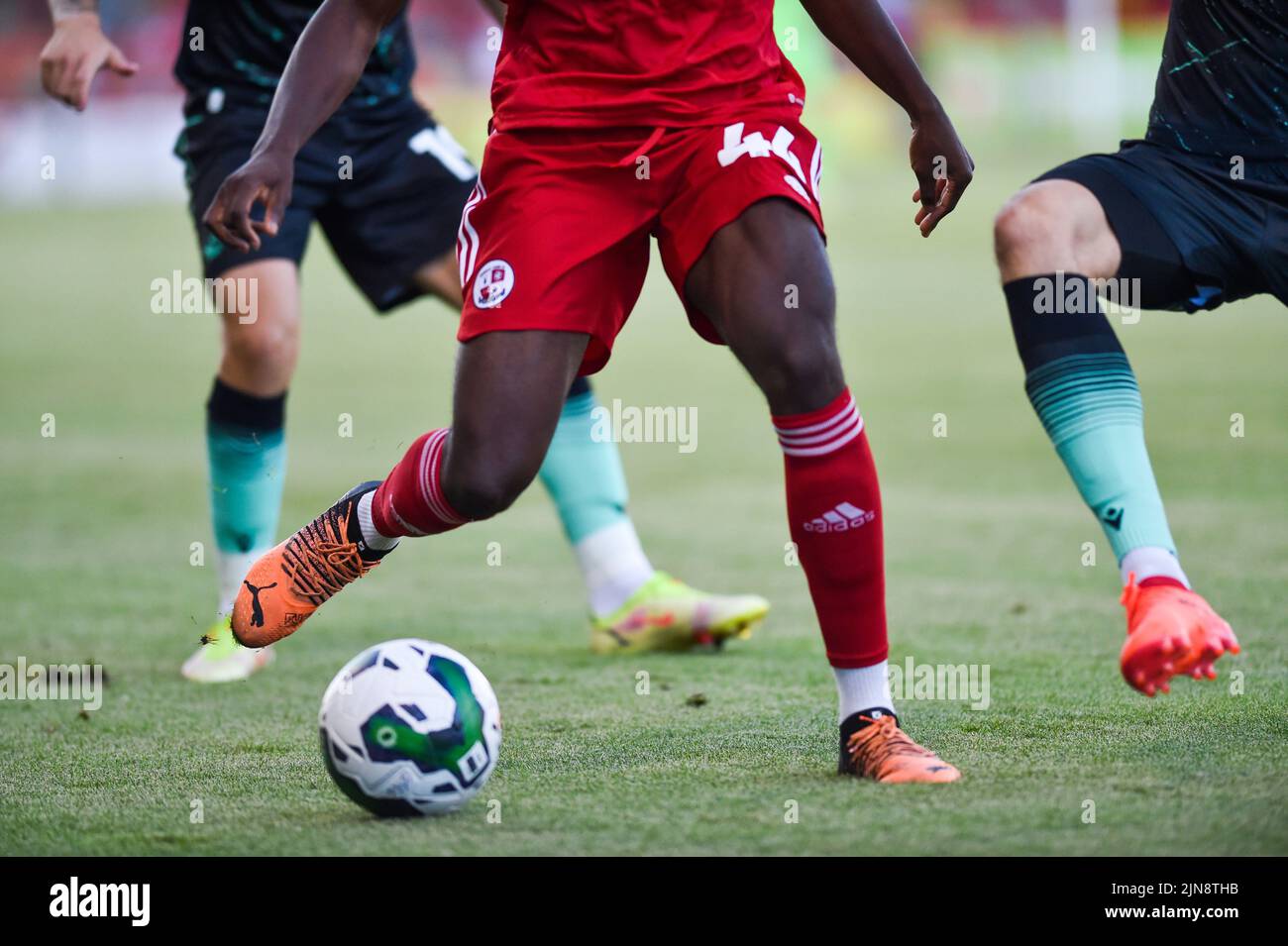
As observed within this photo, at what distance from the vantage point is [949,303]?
1558 centimetres

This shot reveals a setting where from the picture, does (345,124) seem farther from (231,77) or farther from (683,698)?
(683,698)

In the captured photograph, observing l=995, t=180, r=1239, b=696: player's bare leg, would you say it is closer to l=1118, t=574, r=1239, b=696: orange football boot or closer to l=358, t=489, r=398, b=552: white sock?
l=1118, t=574, r=1239, b=696: orange football boot

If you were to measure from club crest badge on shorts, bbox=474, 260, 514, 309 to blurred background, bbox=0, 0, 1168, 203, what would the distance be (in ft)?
80.1

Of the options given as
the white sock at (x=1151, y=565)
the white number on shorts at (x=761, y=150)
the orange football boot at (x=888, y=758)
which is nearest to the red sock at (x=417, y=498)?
the white number on shorts at (x=761, y=150)

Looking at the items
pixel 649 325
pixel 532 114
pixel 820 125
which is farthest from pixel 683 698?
pixel 820 125

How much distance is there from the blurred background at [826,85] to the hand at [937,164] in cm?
2438

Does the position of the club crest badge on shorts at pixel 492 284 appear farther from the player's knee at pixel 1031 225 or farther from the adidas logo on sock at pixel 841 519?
the player's knee at pixel 1031 225

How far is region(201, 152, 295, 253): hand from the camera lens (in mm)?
3457

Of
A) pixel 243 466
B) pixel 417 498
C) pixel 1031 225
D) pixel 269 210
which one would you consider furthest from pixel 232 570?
pixel 1031 225

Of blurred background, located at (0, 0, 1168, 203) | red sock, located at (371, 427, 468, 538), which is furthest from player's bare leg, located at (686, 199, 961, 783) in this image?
blurred background, located at (0, 0, 1168, 203)

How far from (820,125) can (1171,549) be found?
28.1m

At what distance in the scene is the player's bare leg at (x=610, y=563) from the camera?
5.20 m
